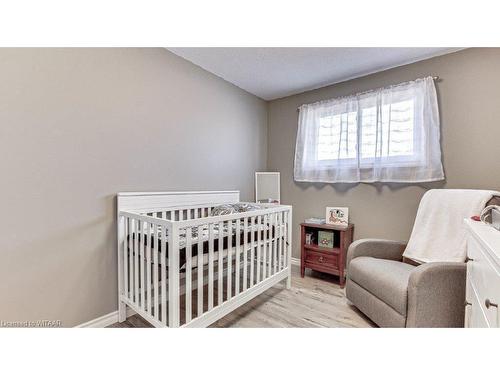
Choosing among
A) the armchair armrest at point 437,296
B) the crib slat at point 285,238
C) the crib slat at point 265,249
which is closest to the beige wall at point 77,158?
the crib slat at point 265,249

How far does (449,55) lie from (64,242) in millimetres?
3242

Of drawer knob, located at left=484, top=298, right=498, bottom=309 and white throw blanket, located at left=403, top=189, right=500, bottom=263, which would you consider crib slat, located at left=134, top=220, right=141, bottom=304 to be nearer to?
drawer knob, located at left=484, top=298, right=498, bottom=309

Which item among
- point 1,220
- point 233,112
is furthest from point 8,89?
point 233,112

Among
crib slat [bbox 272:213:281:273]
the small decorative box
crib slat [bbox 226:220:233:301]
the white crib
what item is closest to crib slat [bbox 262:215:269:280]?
the white crib

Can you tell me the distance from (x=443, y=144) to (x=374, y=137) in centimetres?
54

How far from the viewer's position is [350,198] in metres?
2.42

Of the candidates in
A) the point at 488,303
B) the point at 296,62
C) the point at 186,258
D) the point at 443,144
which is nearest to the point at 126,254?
the point at 186,258

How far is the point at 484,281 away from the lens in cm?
85

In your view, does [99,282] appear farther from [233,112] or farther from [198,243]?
[233,112]

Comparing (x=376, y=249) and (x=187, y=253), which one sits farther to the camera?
(x=376, y=249)

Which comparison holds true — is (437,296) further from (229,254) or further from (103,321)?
(103,321)

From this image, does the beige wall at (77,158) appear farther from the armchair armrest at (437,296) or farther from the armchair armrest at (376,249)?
the armchair armrest at (437,296)

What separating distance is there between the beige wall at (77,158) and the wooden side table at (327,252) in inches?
58.3

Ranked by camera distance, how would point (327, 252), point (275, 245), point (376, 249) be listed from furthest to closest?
point (327, 252) < point (275, 245) < point (376, 249)
